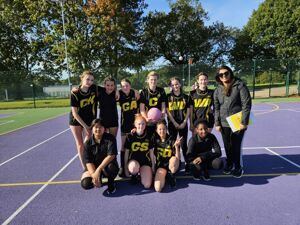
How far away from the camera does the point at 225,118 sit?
403 centimetres

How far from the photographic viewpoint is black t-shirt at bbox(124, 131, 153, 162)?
13.2ft

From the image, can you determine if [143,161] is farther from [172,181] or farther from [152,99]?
[152,99]

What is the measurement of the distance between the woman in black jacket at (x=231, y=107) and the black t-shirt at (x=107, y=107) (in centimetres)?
178

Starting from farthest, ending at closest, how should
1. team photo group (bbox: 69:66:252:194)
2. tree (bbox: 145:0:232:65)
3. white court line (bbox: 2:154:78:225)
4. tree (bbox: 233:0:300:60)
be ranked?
1. tree (bbox: 145:0:232:65)
2. tree (bbox: 233:0:300:60)
3. team photo group (bbox: 69:66:252:194)
4. white court line (bbox: 2:154:78:225)

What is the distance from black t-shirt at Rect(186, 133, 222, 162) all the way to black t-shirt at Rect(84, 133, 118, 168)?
1.25 metres

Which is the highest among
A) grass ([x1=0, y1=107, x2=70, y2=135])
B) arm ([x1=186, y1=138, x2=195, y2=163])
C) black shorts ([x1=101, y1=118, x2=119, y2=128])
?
black shorts ([x1=101, y1=118, x2=119, y2=128])

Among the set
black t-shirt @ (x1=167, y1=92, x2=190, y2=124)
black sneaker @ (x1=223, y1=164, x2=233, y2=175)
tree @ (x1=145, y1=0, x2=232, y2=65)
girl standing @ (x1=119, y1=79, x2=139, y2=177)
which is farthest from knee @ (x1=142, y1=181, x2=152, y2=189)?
tree @ (x1=145, y1=0, x2=232, y2=65)

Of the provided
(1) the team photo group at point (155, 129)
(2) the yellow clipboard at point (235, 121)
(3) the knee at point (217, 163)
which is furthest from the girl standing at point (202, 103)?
(3) the knee at point (217, 163)

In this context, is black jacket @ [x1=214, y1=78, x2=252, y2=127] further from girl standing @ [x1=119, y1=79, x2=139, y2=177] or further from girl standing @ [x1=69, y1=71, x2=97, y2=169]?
girl standing @ [x1=69, y1=71, x2=97, y2=169]

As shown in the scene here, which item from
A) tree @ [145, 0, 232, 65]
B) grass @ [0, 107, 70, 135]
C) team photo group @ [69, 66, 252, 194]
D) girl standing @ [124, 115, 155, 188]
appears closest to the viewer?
team photo group @ [69, 66, 252, 194]

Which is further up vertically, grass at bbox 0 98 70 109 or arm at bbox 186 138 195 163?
arm at bbox 186 138 195 163

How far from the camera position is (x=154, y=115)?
406 cm

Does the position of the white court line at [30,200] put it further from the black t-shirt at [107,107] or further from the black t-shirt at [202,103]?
the black t-shirt at [202,103]

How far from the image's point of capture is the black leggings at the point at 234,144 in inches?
157
